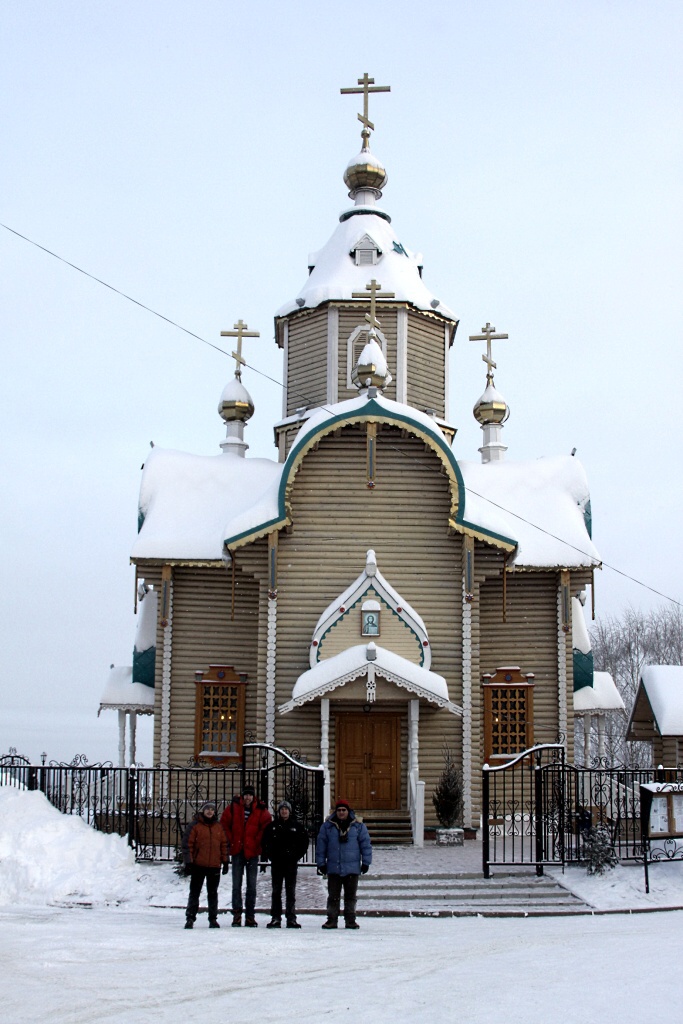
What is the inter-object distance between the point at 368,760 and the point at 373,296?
793 cm

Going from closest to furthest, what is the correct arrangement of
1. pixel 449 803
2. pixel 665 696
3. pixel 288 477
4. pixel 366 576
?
pixel 449 803, pixel 366 576, pixel 288 477, pixel 665 696

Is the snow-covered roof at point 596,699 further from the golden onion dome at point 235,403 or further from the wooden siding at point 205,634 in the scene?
the golden onion dome at point 235,403

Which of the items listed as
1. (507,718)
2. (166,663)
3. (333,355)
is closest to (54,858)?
(166,663)

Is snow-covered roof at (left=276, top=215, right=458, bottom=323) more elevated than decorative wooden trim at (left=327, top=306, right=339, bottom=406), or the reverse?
snow-covered roof at (left=276, top=215, right=458, bottom=323)

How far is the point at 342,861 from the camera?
9719 millimetres

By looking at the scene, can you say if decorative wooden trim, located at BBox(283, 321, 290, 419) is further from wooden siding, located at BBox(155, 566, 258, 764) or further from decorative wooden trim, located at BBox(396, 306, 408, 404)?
wooden siding, located at BBox(155, 566, 258, 764)

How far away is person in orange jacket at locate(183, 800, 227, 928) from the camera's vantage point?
384 inches

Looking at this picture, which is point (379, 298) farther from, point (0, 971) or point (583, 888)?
point (0, 971)

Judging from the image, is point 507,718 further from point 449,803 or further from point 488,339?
point 488,339

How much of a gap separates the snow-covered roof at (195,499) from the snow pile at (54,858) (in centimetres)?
539

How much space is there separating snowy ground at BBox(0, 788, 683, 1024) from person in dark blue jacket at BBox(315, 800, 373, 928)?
0.82 feet

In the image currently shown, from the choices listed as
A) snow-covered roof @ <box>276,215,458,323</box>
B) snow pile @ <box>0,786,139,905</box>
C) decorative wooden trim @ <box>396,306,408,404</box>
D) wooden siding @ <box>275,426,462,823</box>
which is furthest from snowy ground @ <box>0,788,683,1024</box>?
snow-covered roof @ <box>276,215,458,323</box>

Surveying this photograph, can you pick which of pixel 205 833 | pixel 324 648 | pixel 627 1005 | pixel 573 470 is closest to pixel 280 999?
pixel 627 1005

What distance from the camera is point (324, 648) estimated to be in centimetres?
1639
